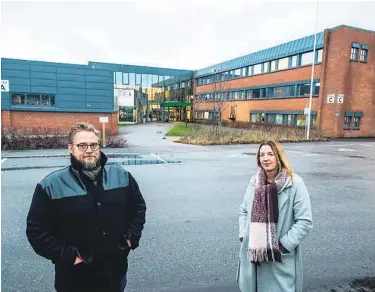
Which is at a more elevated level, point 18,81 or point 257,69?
point 257,69

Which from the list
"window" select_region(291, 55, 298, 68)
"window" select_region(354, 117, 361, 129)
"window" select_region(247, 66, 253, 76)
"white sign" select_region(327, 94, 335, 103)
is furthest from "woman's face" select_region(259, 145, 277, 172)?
"window" select_region(247, 66, 253, 76)

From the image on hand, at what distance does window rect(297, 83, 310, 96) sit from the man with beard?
3018 cm

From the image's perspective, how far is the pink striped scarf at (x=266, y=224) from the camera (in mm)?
2443

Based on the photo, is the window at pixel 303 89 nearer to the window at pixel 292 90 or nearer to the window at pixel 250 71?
the window at pixel 292 90

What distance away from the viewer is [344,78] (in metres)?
27.1

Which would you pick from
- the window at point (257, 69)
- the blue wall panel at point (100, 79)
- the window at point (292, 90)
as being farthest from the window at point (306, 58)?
the blue wall panel at point (100, 79)

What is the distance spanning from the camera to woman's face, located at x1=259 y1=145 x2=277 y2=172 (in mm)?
2602

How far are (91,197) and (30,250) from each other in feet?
9.10

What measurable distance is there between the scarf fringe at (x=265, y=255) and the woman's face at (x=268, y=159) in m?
0.70

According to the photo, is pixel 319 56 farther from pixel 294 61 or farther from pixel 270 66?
pixel 270 66

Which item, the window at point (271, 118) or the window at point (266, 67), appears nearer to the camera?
the window at point (271, 118)

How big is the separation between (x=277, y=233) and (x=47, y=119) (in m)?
25.6

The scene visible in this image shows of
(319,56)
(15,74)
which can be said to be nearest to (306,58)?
(319,56)

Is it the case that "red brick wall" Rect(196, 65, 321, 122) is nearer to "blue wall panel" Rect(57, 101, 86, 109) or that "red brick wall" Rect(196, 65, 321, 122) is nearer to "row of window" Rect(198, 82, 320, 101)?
"row of window" Rect(198, 82, 320, 101)
